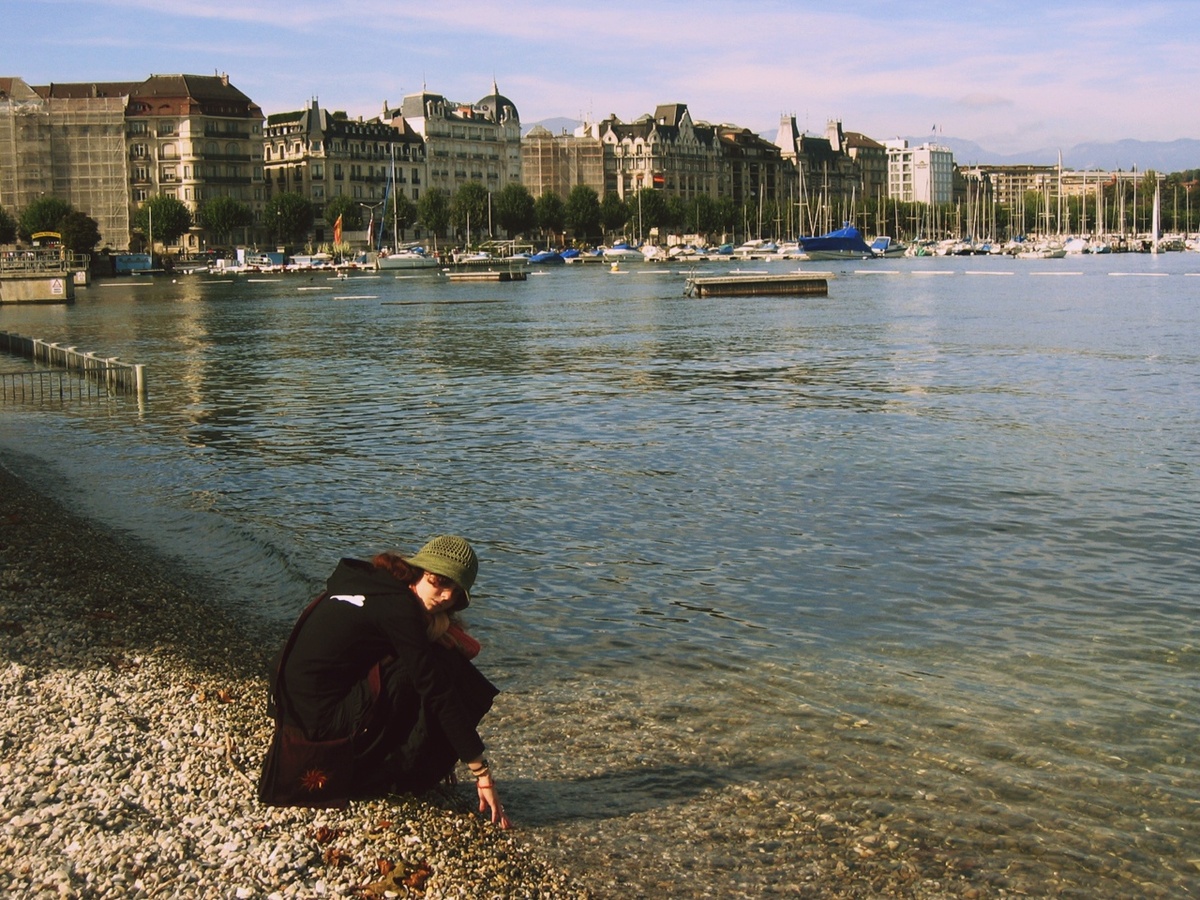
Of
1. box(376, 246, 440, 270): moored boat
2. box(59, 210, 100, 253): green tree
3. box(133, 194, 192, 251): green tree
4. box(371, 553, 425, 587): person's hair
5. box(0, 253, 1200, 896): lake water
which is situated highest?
box(133, 194, 192, 251): green tree

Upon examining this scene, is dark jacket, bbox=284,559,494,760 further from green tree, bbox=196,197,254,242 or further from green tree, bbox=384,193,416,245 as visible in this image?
green tree, bbox=384,193,416,245

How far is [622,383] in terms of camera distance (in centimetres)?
3700

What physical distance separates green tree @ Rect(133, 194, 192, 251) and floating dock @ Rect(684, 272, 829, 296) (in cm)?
9718

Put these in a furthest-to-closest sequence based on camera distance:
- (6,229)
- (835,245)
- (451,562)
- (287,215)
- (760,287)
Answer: (835,245) → (287,215) → (6,229) → (760,287) → (451,562)

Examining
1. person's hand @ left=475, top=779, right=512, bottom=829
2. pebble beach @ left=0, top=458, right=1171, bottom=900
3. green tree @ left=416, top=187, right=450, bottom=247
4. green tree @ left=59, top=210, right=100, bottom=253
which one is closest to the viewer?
pebble beach @ left=0, top=458, right=1171, bottom=900

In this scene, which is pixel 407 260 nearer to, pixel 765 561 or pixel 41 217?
pixel 41 217

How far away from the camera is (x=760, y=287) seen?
296ft

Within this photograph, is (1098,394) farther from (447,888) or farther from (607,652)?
(447,888)

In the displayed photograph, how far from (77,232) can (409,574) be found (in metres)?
152

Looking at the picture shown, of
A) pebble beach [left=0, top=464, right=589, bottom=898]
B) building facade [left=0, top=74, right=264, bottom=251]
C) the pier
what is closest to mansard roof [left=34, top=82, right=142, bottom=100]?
building facade [left=0, top=74, right=264, bottom=251]

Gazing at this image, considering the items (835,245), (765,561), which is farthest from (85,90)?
(765,561)

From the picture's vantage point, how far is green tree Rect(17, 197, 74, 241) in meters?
149

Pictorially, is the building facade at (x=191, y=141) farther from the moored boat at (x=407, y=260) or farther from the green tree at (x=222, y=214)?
the moored boat at (x=407, y=260)

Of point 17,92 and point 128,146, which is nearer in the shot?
point 17,92
